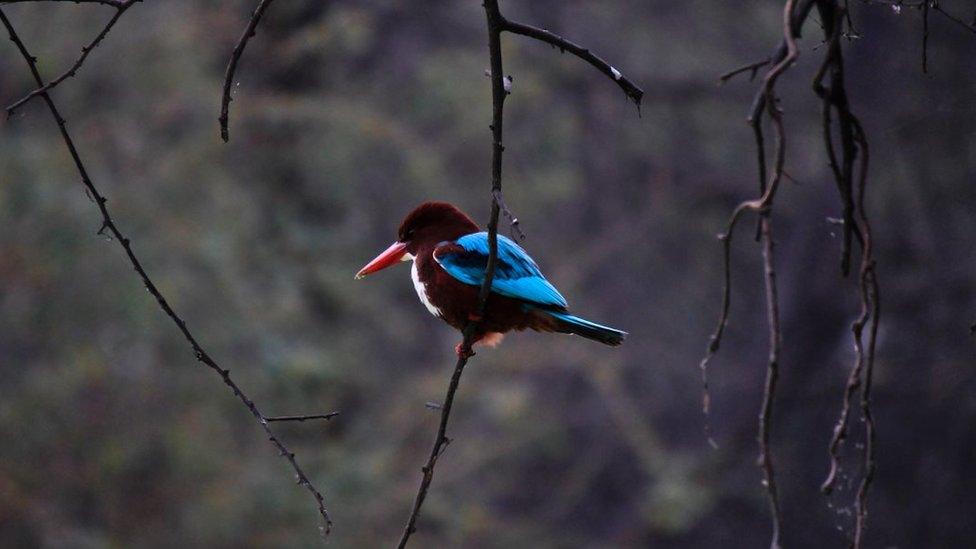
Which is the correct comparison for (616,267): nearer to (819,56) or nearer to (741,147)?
(741,147)

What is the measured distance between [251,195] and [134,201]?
1.15 meters

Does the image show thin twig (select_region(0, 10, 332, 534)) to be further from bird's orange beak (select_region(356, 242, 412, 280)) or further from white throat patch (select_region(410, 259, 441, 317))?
bird's orange beak (select_region(356, 242, 412, 280))

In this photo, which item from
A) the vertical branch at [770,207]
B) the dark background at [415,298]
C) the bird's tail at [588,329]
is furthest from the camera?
the dark background at [415,298]

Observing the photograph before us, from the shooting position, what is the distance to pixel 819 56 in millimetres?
7410

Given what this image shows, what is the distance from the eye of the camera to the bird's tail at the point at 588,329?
2.55 meters

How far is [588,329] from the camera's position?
2.67 m

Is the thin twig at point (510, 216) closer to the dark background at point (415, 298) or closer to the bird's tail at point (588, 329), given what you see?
the bird's tail at point (588, 329)

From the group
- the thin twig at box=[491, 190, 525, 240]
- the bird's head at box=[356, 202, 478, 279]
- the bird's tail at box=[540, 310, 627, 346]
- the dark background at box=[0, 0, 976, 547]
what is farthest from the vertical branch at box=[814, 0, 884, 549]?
the dark background at box=[0, 0, 976, 547]

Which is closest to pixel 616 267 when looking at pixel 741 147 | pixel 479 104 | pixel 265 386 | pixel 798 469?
pixel 741 147

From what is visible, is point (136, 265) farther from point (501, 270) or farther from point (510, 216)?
point (501, 270)

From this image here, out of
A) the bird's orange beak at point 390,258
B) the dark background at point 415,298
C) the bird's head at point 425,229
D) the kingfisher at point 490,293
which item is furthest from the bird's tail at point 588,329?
the dark background at point 415,298

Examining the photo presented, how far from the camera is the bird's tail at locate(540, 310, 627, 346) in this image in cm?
255

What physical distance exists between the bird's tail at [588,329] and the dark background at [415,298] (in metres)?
3.39

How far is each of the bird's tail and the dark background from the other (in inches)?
133
